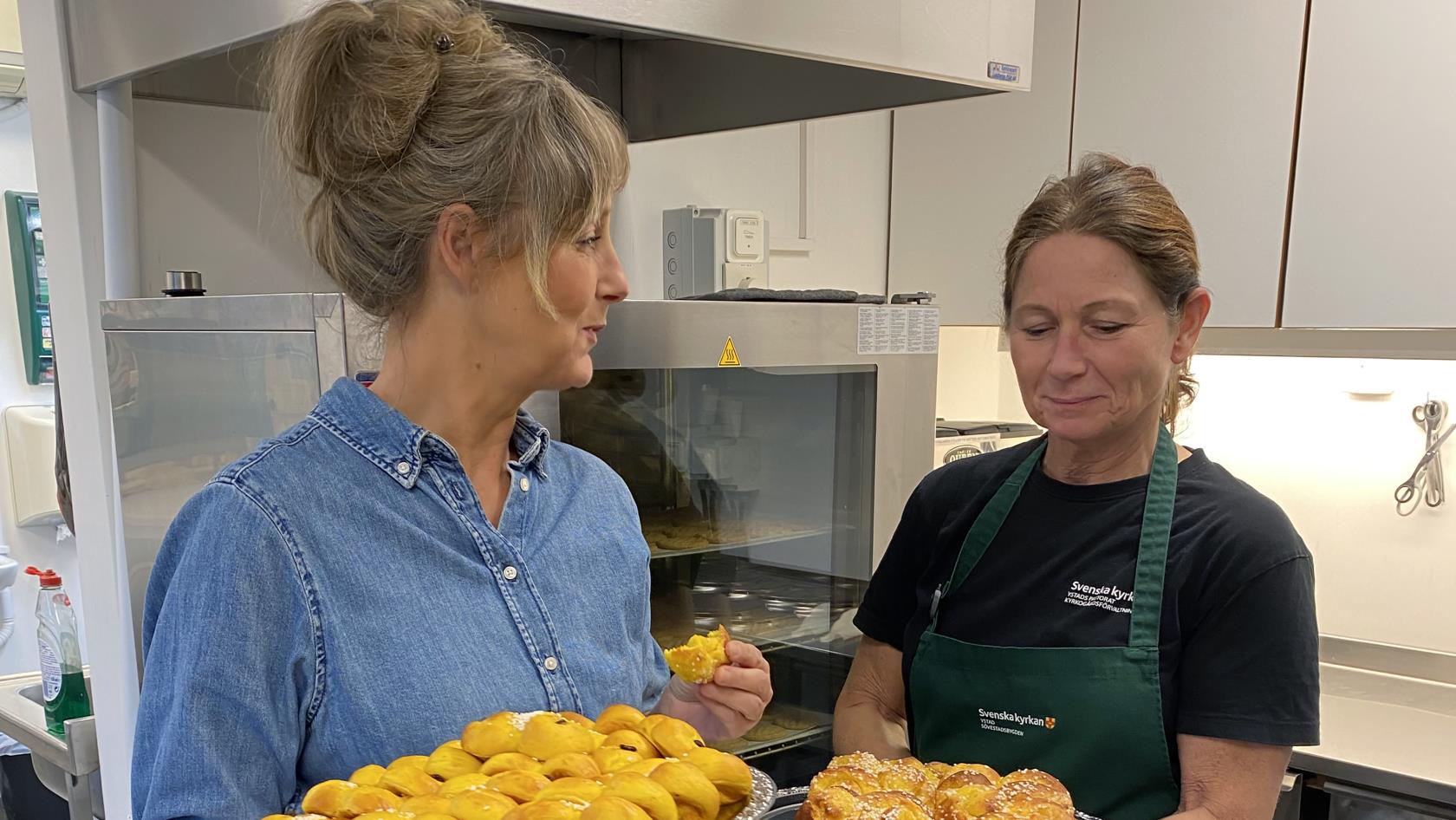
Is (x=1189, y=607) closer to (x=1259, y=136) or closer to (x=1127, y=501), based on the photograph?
(x=1127, y=501)

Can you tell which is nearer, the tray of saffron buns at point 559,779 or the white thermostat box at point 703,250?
the tray of saffron buns at point 559,779

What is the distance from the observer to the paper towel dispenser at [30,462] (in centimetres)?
350

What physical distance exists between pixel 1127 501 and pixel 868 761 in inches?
21.4

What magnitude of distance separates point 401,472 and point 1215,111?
6.41ft

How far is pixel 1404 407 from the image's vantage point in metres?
2.40

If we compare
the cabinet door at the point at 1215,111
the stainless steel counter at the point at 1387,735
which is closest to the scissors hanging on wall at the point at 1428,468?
the stainless steel counter at the point at 1387,735

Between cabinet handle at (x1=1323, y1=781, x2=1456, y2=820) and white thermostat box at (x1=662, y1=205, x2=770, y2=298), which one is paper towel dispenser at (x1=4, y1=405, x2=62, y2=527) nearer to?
white thermostat box at (x1=662, y1=205, x2=770, y2=298)

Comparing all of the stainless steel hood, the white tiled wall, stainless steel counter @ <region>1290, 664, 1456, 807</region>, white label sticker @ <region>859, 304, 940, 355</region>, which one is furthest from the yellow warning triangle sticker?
the white tiled wall

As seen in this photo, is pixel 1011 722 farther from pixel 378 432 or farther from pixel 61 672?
pixel 61 672

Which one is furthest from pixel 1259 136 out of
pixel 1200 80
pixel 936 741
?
pixel 936 741

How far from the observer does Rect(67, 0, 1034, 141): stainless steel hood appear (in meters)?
1.01

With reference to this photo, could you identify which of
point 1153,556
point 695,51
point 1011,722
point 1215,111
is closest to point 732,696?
point 1011,722

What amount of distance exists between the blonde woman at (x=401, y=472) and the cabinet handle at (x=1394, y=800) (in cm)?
159

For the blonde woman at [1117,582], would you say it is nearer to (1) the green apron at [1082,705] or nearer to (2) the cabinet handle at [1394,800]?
(1) the green apron at [1082,705]
